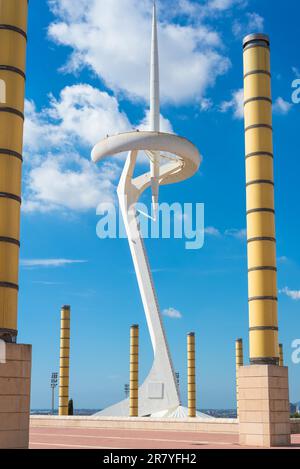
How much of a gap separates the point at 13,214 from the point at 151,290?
26269 millimetres

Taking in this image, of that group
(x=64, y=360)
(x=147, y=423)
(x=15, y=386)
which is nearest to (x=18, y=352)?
(x=15, y=386)

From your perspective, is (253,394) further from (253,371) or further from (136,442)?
(136,442)

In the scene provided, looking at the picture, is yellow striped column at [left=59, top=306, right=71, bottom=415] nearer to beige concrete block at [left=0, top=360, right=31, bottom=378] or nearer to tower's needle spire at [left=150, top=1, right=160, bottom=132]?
tower's needle spire at [left=150, top=1, right=160, bottom=132]

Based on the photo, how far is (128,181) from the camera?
1683 inches

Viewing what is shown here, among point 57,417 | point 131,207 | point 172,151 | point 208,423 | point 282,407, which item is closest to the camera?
point 282,407

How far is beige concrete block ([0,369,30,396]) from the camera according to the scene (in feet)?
46.7

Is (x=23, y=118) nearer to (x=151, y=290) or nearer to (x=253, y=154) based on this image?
(x=253, y=154)

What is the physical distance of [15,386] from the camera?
14.5 m

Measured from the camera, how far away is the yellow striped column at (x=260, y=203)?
1950 centimetres

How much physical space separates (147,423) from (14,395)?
67.7 ft

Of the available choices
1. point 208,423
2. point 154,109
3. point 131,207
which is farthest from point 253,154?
point 131,207

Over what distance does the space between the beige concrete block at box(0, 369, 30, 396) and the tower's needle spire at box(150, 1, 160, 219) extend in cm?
2624

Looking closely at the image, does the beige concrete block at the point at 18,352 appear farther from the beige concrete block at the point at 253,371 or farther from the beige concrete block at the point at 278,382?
the beige concrete block at the point at 278,382

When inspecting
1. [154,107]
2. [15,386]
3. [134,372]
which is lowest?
[15,386]
